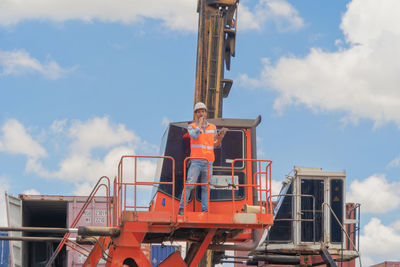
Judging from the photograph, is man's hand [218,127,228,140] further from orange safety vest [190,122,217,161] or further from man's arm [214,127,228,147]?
orange safety vest [190,122,217,161]

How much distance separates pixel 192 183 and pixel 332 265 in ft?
18.4

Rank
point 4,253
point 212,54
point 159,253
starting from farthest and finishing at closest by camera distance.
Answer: point 159,253
point 212,54
point 4,253

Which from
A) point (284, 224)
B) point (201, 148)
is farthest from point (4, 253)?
point (201, 148)

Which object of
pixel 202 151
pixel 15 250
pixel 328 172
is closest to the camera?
pixel 202 151

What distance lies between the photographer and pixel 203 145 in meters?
10.9

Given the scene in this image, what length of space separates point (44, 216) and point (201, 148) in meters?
12.6

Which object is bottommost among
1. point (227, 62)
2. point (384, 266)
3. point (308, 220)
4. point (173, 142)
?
point (384, 266)

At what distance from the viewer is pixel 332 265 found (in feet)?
47.5

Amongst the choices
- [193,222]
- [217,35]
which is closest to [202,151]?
[193,222]

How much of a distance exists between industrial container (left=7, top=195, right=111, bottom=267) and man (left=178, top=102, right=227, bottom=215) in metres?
7.93

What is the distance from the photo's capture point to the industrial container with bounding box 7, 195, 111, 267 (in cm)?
1755

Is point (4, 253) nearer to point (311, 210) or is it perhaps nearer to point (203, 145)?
point (203, 145)

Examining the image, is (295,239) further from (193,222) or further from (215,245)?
(193,222)

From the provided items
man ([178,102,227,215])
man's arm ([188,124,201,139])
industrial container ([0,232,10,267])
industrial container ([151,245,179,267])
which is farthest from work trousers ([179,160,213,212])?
industrial container ([151,245,179,267])
